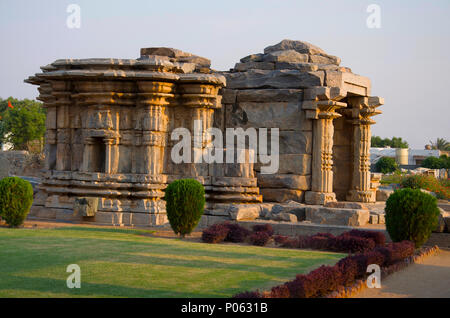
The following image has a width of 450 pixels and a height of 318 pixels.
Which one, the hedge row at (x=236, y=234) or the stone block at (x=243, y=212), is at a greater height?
A: the stone block at (x=243, y=212)

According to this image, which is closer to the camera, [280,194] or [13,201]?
[13,201]

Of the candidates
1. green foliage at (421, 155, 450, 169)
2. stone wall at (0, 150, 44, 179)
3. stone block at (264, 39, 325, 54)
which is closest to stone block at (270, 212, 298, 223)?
stone block at (264, 39, 325, 54)

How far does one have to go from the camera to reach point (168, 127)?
13.9 meters

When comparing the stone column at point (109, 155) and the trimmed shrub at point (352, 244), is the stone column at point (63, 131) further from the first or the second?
the trimmed shrub at point (352, 244)

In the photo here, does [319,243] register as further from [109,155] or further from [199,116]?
[109,155]

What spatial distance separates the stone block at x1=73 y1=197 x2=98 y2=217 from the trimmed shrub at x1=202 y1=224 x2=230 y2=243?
3664 mm

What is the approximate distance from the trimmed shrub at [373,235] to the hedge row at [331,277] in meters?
1.24

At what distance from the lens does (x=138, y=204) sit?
13.2 m

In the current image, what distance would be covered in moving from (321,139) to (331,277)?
7.97 m

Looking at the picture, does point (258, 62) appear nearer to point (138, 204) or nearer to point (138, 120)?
point (138, 120)

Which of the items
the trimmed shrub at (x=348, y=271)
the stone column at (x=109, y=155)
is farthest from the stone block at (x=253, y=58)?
the trimmed shrub at (x=348, y=271)

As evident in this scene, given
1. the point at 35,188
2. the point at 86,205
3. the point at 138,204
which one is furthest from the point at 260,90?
the point at 35,188

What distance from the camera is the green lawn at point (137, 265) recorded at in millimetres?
6117

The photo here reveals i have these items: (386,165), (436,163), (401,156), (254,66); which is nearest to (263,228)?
(254,66)
